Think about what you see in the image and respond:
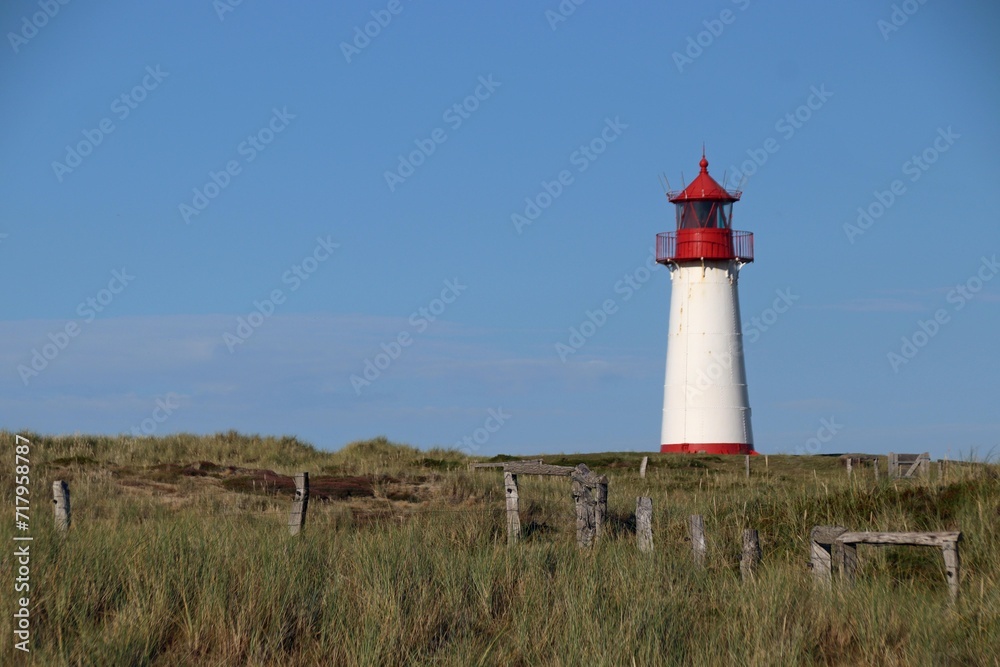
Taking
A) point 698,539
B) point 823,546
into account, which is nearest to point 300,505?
point 698,539

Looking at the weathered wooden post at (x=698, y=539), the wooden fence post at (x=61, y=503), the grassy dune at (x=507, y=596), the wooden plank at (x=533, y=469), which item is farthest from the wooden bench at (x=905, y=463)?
the wooden fence post at (x=61, y=503)

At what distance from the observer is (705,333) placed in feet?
108

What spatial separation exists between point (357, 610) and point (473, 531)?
4386 millimetres

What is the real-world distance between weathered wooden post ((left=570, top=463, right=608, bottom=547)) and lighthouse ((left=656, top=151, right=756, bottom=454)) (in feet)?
62.6

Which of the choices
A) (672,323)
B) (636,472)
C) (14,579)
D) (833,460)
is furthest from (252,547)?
(833,460)

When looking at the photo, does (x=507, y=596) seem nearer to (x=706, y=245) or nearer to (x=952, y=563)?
(x=952, y=563)

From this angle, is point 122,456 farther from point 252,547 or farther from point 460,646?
point 460,646

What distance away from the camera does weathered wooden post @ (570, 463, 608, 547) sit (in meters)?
12.8

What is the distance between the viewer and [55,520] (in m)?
12.7

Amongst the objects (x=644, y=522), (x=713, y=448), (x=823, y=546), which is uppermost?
(x=713, y=448)

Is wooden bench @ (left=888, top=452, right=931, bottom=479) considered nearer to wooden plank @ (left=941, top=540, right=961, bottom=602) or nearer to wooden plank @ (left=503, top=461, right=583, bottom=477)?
wooden plank @ (left=503, top=461, right=583, bottom=477)

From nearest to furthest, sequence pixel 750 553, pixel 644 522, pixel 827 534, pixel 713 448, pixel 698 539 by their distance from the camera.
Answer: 1. pixel 827 534
2. pixel 750 553
3. pixel 698 539
4. pixel 644 522
5. pixel 713 448

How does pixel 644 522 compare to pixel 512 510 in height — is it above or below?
below

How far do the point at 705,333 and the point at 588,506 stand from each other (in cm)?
2042
